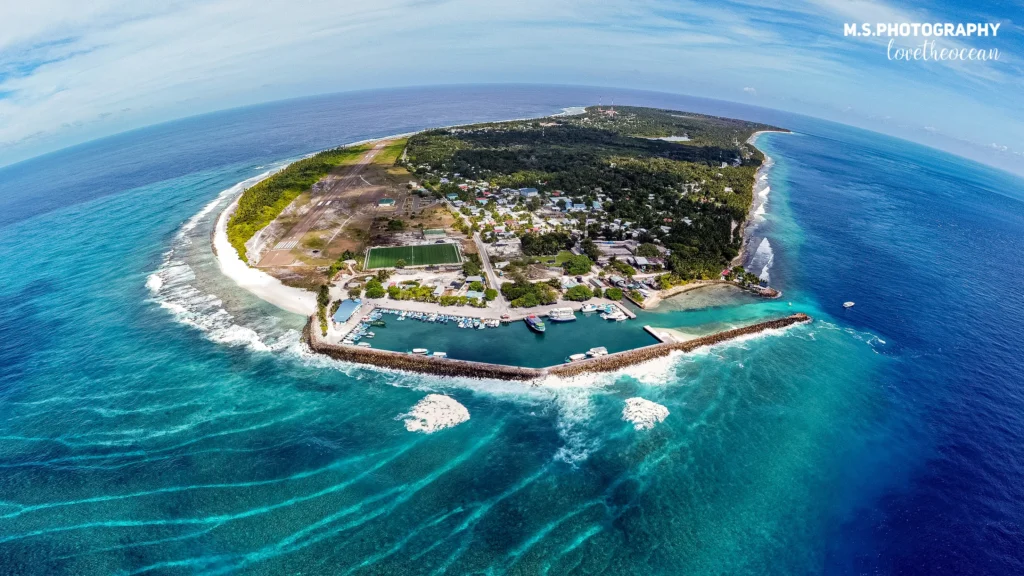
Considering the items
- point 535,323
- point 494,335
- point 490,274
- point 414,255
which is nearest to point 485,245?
point 490,274

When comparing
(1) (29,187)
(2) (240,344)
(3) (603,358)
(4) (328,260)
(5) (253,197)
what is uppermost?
(1) (29,187)

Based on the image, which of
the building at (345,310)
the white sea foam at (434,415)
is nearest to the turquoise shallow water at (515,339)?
the building at (345,310)

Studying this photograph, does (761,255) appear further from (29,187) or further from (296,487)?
(29,187)

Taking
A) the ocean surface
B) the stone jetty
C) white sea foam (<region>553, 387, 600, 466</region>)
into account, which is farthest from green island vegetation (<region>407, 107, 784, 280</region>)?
the ocean surface

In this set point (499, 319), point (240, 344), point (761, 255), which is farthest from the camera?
point (761, 255)

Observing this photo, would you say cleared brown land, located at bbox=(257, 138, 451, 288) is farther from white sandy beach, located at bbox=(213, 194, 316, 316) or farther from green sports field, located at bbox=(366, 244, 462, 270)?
green sports field, located at bbox=(366, 244, 462, 270)

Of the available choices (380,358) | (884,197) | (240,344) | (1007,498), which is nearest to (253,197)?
(240,344)

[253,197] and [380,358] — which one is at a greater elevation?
[253,197]

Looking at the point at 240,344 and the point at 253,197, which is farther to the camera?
the point at 253,197
